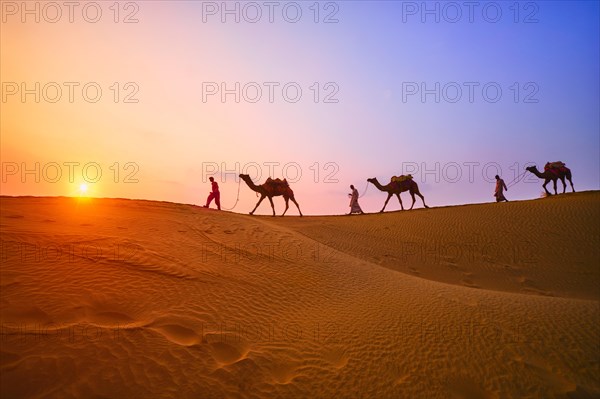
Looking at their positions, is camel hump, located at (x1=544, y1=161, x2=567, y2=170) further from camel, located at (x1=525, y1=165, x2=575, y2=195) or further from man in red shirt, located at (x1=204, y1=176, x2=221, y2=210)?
man in red shirt, located at (x1=204, y1=176, x2=221, y2=210)

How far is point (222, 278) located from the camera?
5.70 metres

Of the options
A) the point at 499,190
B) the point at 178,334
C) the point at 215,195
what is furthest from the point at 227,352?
the point at 499,190

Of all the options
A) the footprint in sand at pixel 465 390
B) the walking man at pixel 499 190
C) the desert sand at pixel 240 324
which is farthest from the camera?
the walking man at pixel 499 190

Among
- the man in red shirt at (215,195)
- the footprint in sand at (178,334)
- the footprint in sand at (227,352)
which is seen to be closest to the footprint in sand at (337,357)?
the footprint in sand at (227,352)

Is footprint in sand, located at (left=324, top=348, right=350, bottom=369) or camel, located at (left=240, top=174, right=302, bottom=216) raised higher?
camel, located at (left=240, top=174, right=302, bottom=216)

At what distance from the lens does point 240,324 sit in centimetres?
442

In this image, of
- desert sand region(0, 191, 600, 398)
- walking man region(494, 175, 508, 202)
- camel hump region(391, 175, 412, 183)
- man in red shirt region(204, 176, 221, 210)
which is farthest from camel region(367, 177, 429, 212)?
desert sand region(0, 191, 600, 398)

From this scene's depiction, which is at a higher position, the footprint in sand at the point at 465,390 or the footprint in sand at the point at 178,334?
the footprint in sand at the point at 178,334

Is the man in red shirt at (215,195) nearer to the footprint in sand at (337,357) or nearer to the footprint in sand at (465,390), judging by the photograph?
the footprint in sand at (337,357)

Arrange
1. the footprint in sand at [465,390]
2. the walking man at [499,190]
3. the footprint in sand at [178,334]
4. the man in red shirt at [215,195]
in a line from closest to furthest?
the footprint in sand at [465,390]
the footprint in sand at [178,334]
the man in red shirt at [215,195]
the walking man at [499,190]

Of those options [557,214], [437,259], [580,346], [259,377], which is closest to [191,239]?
[259,377]

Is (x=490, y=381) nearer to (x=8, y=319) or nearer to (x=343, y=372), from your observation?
(x=343, y=372)

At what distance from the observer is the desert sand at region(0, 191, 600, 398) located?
127 inches

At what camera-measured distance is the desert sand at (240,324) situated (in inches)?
127
